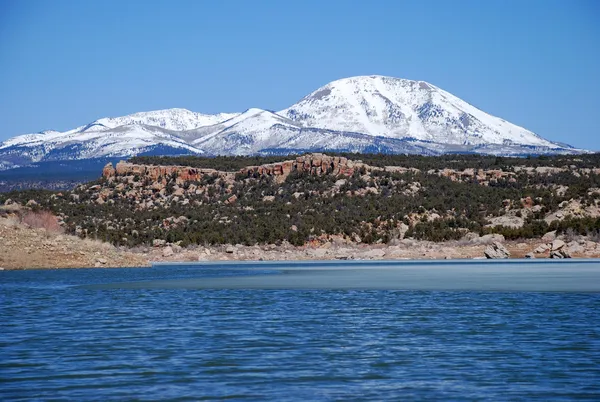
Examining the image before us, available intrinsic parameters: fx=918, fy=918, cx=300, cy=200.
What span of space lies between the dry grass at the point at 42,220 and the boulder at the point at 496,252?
35539 millimetres

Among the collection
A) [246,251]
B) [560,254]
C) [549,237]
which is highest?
[549,237]

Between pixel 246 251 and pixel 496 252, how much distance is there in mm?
24505

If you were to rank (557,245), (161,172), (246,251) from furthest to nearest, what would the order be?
(161,172) < (246,251) < (557,245)

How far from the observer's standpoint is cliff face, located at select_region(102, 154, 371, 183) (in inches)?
4518

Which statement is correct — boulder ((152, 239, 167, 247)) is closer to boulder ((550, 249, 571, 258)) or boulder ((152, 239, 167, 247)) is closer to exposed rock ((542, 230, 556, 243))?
exposed rock ((542, 230, 556, 243))

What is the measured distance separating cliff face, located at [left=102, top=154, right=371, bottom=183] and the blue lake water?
8170cm

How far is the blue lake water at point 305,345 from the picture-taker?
545 inches

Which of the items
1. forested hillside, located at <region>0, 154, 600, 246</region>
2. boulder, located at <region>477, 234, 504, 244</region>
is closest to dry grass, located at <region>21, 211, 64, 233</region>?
forested hillside, located at <region>0, 154, 600, 246</region>

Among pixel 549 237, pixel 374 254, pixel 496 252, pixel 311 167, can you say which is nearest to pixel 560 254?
pixel 496 252

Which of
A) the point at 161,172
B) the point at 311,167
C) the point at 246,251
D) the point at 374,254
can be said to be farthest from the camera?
the point at 161,172

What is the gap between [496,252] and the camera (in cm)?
7219

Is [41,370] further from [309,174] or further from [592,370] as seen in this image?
[309,174]

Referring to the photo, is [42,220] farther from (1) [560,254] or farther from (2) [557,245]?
(1) [560,254]

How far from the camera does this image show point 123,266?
200 ft
